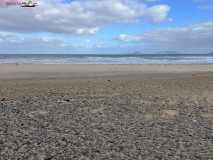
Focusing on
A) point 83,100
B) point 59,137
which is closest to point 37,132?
point 59,137

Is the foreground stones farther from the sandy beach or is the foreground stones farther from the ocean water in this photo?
the ocean water

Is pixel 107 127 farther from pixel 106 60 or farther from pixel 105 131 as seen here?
pixel 106 60

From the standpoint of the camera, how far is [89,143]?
3738mm

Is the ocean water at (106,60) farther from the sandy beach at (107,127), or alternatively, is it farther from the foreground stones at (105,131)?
the foreground stones at (105,131)

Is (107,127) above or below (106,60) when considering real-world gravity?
below

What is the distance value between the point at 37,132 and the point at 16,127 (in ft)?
1.99

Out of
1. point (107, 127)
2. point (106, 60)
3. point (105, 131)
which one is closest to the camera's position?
point (105, 131)

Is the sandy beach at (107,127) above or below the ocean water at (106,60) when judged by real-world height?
below

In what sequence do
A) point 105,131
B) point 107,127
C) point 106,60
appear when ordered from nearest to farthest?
point 105,131
point 107,127
point 106,60

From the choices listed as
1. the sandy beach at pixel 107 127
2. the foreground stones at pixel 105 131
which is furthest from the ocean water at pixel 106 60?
the foreground stones at pixel 105 131

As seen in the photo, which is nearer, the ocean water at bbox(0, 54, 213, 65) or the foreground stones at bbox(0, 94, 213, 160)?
the foreground stones at bbox(0, 94, 213, 160)

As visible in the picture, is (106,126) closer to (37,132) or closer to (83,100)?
(37,132)

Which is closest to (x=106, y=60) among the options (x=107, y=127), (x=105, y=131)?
(x=107, y=127)

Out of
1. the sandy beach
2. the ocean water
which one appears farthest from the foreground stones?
the ocean water
